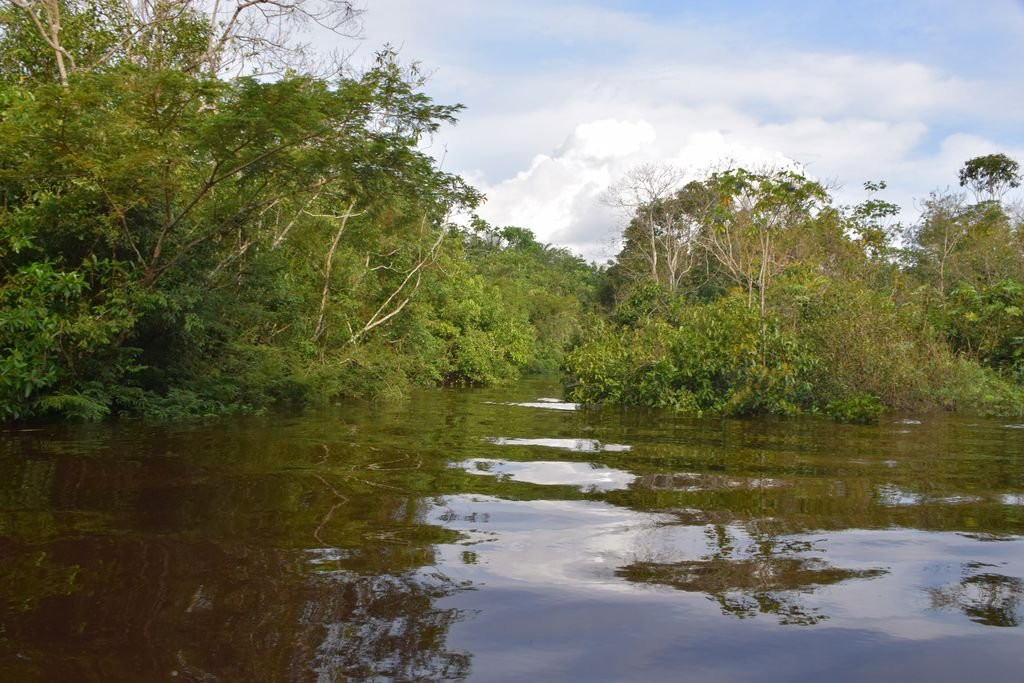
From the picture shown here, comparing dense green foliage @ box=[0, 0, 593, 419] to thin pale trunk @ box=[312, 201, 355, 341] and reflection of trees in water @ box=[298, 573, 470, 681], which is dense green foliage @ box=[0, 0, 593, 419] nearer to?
thin pale trunk @ box=[312, 201, 355, 341]

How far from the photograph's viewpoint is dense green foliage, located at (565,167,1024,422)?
14203mm

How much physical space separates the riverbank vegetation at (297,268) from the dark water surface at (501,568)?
3743 mm

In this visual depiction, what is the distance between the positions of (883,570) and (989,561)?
66cm

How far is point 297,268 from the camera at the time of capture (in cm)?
1886

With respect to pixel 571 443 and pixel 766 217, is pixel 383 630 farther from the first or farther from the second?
pixel 766 217

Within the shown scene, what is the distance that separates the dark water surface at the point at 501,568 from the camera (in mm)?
2820

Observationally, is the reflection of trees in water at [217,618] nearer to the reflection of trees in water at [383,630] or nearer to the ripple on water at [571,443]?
the reflection of trees in water at [383,630]

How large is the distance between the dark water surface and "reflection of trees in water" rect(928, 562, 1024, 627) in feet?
0.05

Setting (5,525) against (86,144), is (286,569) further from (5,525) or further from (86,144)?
(86,144)

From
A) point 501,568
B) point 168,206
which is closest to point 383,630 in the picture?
point 501,568

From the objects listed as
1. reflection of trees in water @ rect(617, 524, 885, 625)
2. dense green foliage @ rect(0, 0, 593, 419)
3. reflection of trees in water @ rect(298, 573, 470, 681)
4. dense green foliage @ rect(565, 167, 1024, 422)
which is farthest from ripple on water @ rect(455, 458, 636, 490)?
dense green foliage @ rect(565, 167, 1024, 422)

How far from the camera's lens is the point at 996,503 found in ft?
18.9

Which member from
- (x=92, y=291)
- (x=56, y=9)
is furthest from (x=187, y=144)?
(x=56, y=9)

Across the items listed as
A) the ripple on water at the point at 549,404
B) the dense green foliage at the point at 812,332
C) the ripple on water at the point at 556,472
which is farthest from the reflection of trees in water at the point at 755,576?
the ripple on water at the point at 549,404
